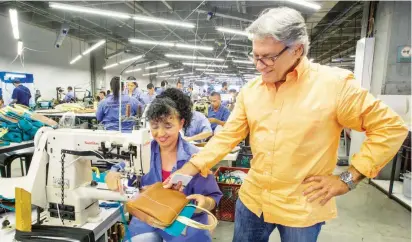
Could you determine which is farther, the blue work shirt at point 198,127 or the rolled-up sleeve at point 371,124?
the blue work shirt at point 198,127

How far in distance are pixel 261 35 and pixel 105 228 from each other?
1.16 m

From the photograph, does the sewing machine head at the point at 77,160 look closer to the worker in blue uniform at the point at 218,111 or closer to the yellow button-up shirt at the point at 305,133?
the yellow button-up shirt at the point at 305,133

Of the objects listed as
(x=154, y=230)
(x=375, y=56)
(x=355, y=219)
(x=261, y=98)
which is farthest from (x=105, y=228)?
(x=375, y=56)

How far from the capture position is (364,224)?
9.51ft

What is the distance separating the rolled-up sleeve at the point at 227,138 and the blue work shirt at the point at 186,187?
0.10 meters

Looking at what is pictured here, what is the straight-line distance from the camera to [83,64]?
44.6ft

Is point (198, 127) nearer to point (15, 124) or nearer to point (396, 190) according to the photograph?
point (15, 124)

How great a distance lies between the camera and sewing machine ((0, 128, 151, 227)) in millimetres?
1246

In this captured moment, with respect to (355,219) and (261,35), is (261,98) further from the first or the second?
(355,219)

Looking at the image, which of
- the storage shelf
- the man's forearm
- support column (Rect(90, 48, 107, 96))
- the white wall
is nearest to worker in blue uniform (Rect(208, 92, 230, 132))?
the storage shelf

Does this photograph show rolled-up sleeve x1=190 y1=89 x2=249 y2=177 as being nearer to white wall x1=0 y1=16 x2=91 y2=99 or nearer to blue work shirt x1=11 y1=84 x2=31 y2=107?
blue work shirt x1=11 y1=84 x2=31 y2=107

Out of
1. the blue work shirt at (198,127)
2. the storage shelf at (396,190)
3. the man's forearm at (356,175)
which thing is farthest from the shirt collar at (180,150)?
the storage shelf at (396,190)

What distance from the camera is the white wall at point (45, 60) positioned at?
9.10 meters

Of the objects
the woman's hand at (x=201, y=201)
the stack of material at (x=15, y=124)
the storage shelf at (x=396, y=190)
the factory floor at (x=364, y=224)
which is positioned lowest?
the factory floor at (x=364, y=224)
